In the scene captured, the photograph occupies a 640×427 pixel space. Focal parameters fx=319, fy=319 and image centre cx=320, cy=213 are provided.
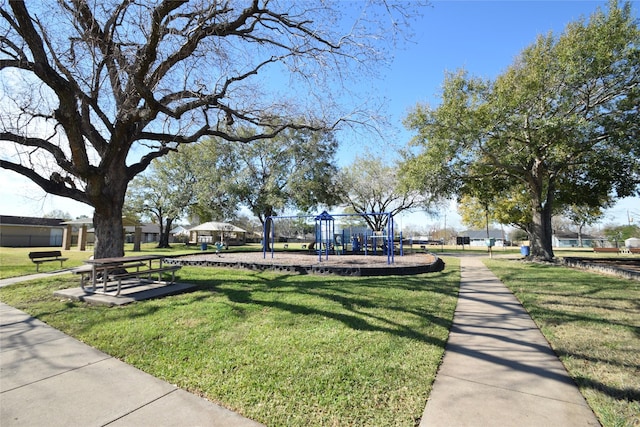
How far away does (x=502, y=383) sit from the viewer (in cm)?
321

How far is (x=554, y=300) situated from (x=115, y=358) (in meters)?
8.15

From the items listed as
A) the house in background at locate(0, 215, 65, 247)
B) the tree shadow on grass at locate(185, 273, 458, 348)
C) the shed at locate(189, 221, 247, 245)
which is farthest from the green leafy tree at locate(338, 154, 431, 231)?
the house in background at locate(0, 215, 65, 247)

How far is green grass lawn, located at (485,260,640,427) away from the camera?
291 cm

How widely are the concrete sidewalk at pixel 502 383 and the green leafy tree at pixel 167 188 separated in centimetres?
2937

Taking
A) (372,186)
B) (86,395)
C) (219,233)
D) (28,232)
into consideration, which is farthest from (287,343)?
(28,232)

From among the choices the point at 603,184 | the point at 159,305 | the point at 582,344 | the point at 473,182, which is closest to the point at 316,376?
the point at 582,344

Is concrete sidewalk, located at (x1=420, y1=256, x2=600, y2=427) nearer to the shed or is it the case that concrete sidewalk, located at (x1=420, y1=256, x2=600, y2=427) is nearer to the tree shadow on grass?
the tree shadow on grass

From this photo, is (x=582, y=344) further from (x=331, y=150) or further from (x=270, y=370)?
(x=331, y=150)

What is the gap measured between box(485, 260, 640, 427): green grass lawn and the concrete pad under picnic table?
7.19 m

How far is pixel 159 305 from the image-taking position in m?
6.21

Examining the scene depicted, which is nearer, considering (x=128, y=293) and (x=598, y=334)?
(x=598, y=334)

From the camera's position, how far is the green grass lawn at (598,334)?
2.91m

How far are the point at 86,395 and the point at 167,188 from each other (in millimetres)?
30742

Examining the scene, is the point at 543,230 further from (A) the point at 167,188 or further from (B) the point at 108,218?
(A) the point at 167,188
